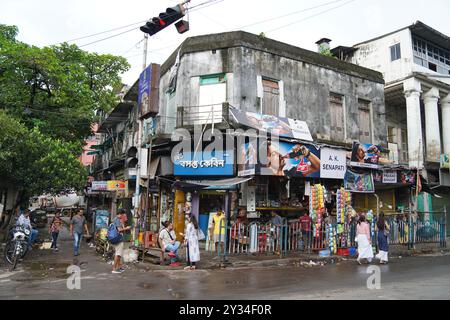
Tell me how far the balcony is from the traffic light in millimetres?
4905

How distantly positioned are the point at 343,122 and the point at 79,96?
15.6m

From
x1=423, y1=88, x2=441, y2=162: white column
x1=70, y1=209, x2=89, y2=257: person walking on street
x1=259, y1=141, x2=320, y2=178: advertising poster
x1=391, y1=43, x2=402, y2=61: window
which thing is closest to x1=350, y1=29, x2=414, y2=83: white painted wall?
x1=391, y1=43, x2=402, y2=61: window

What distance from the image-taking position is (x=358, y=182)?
17.1 metres

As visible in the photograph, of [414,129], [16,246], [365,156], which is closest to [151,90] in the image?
[16,246]

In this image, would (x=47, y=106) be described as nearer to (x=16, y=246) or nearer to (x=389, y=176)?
(x=16, y=246)

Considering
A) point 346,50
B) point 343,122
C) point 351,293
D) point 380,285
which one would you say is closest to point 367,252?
point 380,285

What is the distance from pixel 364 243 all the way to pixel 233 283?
5774 millimetres

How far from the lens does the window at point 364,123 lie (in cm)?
1978

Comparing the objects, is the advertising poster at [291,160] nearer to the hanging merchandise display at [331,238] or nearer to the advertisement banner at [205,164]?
the advertisement banner at [205,164]

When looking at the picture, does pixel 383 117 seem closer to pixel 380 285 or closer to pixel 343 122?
pixel 343 122

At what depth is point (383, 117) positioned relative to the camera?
20.4 meters

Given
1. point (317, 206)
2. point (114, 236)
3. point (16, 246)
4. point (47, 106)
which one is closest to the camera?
point (114, 236)

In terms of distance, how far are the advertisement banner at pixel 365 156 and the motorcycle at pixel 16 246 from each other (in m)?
13.4

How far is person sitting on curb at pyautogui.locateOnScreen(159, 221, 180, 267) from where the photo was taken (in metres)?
11.5
